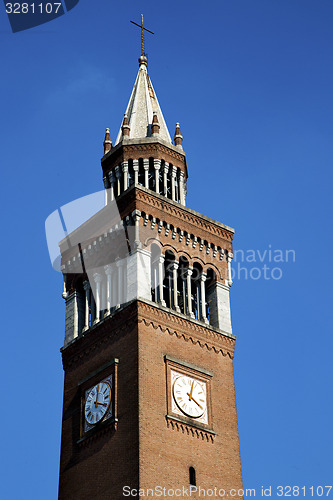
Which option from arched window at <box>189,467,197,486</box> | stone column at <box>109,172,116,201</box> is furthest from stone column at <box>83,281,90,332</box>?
arched window at <box>189,467,197,486</box>

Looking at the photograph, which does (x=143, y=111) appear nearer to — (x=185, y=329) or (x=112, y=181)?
(x=112, y=181)

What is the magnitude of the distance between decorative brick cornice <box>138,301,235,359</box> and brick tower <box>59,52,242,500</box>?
6 centimetres

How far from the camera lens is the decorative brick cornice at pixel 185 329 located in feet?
151

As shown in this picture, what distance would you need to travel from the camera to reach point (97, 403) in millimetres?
45688

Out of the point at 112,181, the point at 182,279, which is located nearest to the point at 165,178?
the point at 112,181

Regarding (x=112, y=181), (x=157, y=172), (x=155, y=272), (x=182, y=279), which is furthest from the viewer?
(x=112, y=181)

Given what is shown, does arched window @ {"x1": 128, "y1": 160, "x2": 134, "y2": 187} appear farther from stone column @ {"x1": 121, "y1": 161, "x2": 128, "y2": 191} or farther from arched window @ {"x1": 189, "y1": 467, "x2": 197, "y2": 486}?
arched window @ {"x1": 189, "y1": 467, "x2": 197, "y2": 486}

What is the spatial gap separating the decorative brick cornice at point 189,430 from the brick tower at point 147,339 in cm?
5

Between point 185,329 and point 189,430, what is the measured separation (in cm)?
535

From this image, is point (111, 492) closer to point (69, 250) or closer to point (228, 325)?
point (228, 325)

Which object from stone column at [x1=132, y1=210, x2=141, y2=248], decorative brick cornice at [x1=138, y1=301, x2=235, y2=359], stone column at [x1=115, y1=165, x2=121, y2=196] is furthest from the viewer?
stone column at [x1=115, y1=165, x2=121, y2=196]

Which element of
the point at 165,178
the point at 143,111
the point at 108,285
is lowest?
the point at 108,285

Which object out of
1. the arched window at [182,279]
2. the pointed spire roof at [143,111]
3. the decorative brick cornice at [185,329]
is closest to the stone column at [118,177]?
the pointed spire roof at [143,111]

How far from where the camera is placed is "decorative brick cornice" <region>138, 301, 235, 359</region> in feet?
151
